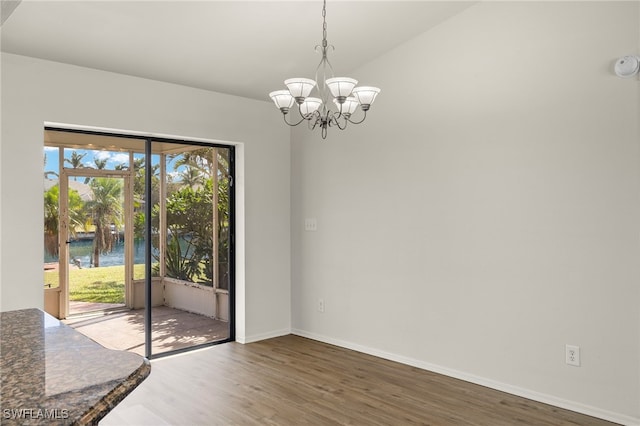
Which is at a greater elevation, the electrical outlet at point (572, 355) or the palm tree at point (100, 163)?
the palm tree at point (100, 163)

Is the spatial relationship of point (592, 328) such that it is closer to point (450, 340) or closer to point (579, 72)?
point (450, 340)

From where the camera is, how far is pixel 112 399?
3.13 feet

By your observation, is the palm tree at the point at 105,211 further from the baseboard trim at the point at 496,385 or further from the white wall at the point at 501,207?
the baseboard trim at the point at 496,385

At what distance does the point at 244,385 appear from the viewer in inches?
146

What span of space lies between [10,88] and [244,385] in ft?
9.38

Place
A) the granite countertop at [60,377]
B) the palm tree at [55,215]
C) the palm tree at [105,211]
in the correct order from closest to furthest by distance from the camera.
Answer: the granite countertop at [60,377] → the palm tree at [55,215] → the palm tree at [105,211]

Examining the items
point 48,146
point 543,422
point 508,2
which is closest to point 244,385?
point 543,422

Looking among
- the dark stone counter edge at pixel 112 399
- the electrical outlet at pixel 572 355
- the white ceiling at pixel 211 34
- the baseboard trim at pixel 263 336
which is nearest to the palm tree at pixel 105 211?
the white ceiling at pixel 211 34

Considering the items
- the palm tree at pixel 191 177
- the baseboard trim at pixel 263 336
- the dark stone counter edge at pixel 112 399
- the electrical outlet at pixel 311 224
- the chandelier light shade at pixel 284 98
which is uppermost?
the chandelier light shade at pixel 284 98

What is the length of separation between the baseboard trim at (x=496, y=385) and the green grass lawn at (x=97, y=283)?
2.06m

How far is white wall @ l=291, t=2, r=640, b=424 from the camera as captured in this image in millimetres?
3084

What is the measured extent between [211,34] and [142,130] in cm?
111

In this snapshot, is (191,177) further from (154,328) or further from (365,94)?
(365,94)

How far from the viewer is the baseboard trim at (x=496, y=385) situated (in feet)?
10.1
